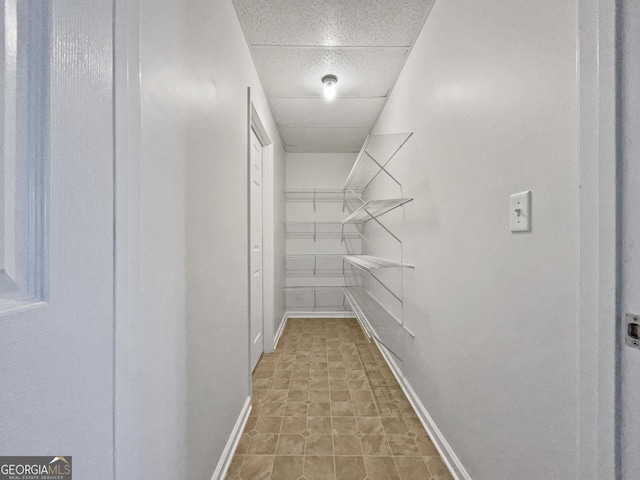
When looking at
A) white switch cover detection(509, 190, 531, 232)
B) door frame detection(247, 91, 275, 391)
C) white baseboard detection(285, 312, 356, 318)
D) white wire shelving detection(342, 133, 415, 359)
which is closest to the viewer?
white switch cover detection(509, 190, 531, 232)

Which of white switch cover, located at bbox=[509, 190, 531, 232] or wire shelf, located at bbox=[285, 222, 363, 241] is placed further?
wire shelf, located at bbox=[285, 222, 363, 241]

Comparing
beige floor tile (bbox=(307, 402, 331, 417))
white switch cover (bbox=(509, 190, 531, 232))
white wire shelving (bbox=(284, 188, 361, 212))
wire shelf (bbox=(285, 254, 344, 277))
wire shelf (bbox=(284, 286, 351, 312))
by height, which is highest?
white wire shelving (bbox=(284, 188, 361, 212))

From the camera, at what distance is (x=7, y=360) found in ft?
1.16

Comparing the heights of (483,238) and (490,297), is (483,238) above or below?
above

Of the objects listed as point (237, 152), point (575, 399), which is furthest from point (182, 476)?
point (237, 152)

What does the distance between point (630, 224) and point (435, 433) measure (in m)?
1.33

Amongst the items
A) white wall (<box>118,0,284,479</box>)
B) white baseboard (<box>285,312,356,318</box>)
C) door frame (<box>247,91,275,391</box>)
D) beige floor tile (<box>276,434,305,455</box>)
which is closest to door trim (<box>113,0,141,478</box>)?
white wall (<box>118,0,284,479</box>)

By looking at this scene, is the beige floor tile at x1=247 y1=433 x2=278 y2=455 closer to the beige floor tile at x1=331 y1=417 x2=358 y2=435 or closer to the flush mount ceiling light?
the beige floor tile at x1=331 y1=417 x2=358 y2=435

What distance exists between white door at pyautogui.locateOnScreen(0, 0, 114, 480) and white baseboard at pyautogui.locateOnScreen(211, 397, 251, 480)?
817 millimetres

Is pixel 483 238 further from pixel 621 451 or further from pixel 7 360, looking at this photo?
pixel 7 360

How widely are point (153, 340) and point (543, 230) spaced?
1.09 meters

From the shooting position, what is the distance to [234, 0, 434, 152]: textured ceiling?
153cm

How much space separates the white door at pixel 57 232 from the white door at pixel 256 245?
5.68 ft

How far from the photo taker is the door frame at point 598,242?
57cm
